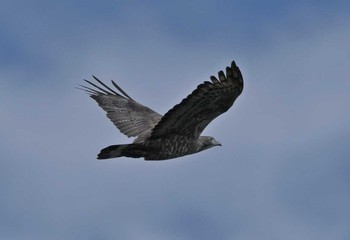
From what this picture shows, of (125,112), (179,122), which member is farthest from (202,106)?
(125,112)

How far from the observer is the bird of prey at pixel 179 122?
22.7m

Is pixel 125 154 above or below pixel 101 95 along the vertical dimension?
below

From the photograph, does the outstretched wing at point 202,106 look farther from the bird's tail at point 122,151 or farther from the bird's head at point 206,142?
the bird's tail at point 122,151

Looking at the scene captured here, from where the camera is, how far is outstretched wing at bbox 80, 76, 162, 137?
27319 millimetres

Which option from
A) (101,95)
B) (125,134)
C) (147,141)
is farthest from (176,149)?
(101,95)

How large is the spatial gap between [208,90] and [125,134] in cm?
496

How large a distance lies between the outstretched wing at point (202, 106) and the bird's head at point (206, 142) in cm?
44

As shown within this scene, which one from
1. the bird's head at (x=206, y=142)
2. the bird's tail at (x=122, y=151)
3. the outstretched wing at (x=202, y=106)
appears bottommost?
the bird's tail at (x=122, y=151)

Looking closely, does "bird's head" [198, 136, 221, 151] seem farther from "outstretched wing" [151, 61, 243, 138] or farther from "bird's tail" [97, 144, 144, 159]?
"bird's tail" [97, 144, 144, 159]

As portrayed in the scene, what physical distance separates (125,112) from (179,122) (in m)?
4.36

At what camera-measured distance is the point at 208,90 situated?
22.8 meters

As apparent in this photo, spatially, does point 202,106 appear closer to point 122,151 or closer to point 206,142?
point 206,142

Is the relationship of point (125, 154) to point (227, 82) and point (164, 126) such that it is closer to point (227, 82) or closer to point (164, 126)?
point (164, 126)

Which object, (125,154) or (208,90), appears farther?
(125,154)
